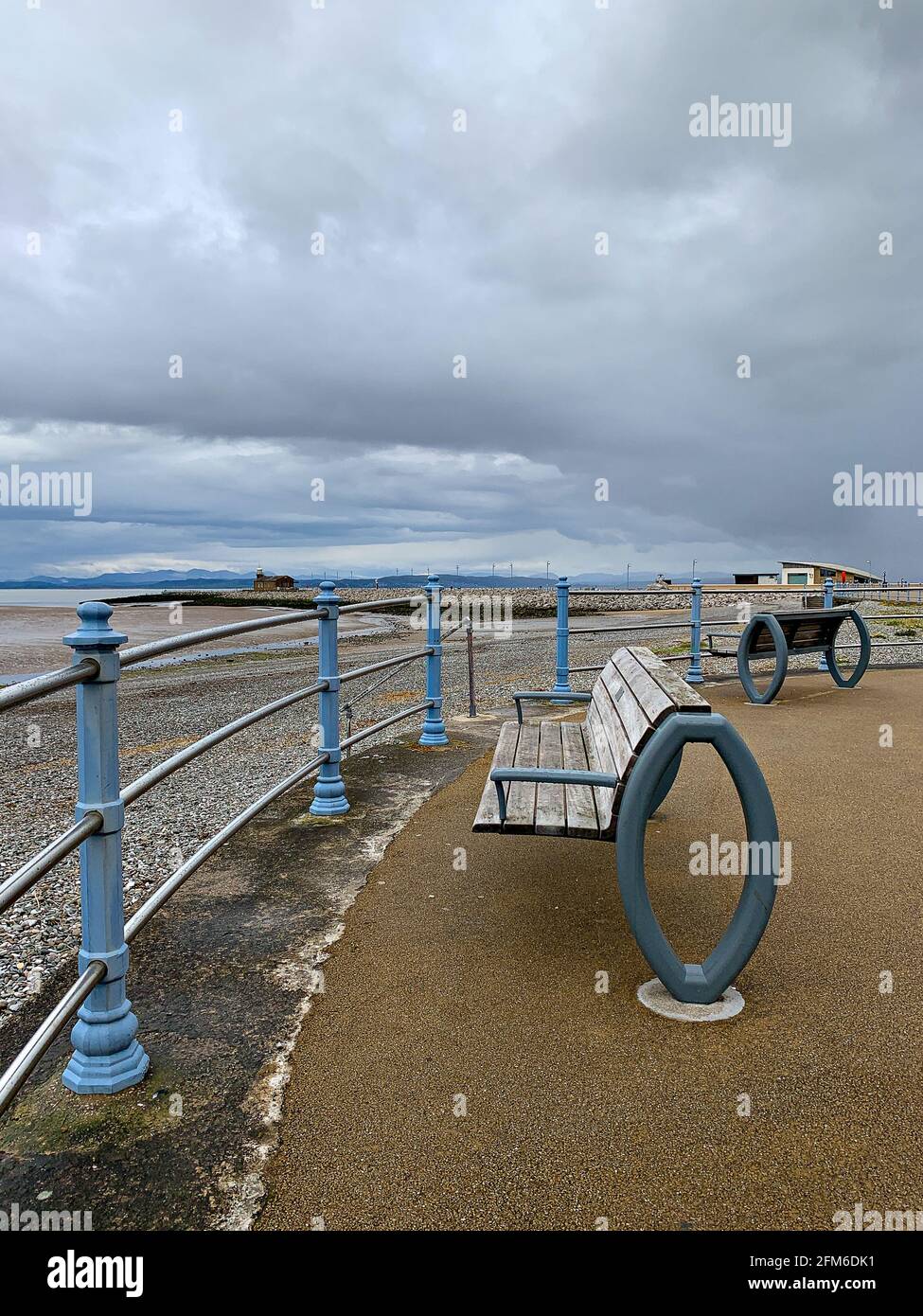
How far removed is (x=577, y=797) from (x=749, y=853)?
0.85 meters

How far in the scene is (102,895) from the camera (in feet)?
7.97

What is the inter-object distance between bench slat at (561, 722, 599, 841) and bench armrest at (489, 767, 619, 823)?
5.8 inches

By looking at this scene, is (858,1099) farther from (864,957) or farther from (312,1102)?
(312,1102)

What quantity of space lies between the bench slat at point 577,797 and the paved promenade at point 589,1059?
0.52 meters

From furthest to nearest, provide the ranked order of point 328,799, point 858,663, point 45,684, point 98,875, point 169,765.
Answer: point 858,663 → point 328,799 → point 169,765 → point 98,875 → point 45,684

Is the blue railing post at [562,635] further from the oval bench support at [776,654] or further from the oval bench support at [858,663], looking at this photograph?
the oval bench support at [858,663]

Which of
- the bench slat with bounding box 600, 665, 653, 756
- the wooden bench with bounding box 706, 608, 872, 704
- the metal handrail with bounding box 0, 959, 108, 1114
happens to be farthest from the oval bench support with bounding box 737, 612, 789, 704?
the metal handrail with bounding box 0, 959, 108, 1114

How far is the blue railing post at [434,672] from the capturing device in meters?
6.67

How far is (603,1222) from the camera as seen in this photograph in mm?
1931

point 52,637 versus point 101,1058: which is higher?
point 52,637

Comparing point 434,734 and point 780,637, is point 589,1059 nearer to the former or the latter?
point 434,734

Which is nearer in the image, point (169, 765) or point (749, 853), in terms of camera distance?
point (749, 853)

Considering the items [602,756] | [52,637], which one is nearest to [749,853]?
[602,756]
